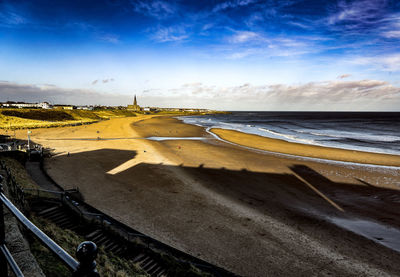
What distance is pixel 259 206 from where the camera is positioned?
15.5 m

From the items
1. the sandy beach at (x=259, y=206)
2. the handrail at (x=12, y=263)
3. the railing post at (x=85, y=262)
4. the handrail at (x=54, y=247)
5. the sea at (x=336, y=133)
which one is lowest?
the sandy beach at (x=259, y=206)

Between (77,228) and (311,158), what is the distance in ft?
90.7

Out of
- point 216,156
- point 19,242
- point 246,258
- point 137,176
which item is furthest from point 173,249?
point 216,156

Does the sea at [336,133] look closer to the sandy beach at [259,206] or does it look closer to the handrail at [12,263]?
the sandy beach at [259,206]

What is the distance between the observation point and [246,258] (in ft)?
34.5

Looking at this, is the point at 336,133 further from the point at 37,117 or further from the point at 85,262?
the point at 37,117

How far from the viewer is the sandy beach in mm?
10664

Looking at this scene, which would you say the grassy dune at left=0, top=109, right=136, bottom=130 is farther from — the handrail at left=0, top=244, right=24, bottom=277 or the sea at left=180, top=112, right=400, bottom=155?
the handrail at left=0, top=244, right=24, bottom=277

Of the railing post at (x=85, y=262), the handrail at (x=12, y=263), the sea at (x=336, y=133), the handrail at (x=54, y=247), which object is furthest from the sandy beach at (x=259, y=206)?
the sea at (x=336, y=133)

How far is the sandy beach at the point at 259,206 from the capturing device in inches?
420

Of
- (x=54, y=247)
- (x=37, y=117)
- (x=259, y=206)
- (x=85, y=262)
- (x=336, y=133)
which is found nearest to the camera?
(x=85, y=262)

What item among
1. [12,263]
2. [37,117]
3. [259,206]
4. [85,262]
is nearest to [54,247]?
[85,262]

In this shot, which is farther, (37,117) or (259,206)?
(37,117)

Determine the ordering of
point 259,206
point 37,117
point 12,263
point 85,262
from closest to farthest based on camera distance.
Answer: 1. point 85,262
2. point 12,263
3. point 259,206
4. point 37,117
